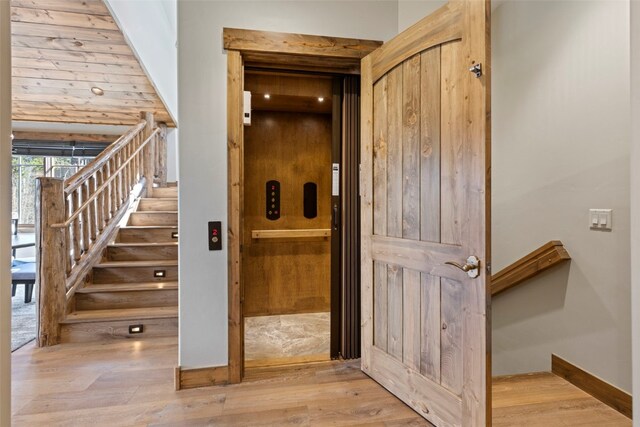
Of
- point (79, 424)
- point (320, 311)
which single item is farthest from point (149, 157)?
point (79, 424)

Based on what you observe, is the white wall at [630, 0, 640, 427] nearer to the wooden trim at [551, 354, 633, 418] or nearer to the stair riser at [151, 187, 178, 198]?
the wooden trim at [551, 354, 633, 418]

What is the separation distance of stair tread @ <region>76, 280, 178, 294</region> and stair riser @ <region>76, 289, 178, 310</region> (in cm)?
3

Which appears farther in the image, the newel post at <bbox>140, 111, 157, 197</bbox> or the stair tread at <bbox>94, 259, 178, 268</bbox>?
the newel post at <bbox>140, 111, 157, 197</bbox>

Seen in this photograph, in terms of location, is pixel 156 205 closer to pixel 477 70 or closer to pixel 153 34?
pixel 153 34

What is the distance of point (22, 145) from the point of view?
633cm

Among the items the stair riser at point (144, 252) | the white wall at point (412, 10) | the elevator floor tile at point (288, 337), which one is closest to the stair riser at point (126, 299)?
the stair riser at point (144, 252)

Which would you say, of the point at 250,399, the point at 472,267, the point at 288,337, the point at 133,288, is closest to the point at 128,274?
the point at 133,288

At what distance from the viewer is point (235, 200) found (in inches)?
85.1

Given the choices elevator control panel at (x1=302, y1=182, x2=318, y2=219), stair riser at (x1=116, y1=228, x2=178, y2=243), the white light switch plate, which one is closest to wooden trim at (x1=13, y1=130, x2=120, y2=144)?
stair riser at (x1=116, y1=228, x2=178, y2=243)

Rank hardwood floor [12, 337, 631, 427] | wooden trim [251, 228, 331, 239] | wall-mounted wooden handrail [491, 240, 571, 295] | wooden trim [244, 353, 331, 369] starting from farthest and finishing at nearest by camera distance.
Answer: wooden trim [251, 228, 331, 239]
wooden trim [244, 353, 331, 369]
wall-mounted wooden handrail [491, 240, 571, 295]
hardwood floor [12, 337, 631, 427]

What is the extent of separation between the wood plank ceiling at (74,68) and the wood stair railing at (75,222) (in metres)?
0.76

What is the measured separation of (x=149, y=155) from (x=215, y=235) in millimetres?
4020

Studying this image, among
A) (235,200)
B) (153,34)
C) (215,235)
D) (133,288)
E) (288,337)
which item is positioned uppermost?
(153,34)

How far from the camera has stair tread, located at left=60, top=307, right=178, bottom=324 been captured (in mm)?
2996
